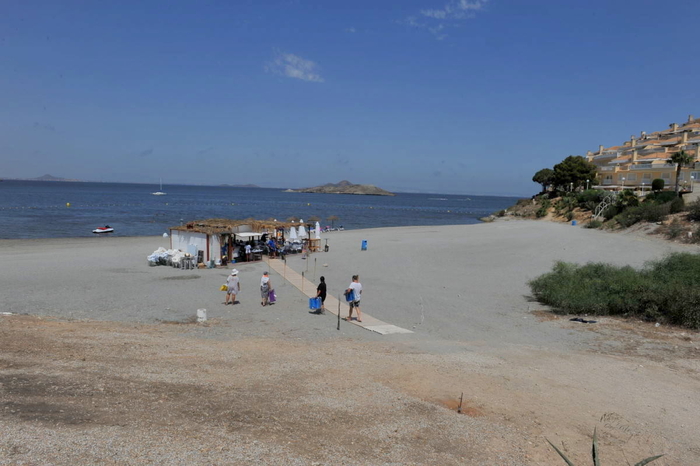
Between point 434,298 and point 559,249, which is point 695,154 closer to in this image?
point 559,249

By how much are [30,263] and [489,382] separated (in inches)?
838

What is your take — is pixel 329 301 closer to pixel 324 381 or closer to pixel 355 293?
pixel 355 293

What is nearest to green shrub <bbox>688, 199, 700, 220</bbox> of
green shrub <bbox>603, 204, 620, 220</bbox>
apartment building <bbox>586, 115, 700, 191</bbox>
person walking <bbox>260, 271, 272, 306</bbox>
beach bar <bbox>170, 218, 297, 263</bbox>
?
green shrub <bbox>603, 204, 620, 220</bbox>

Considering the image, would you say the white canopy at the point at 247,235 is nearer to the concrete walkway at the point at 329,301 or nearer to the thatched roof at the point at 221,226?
the thatched roof at the point at 221,226

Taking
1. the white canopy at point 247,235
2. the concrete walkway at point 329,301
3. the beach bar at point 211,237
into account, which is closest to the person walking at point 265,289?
the concrete walkway at point 329,301

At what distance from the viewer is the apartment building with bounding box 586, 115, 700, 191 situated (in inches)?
2033

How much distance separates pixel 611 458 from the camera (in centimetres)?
642

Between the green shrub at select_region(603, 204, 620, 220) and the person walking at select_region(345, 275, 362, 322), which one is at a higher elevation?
the green shrub at select_region(603, 204, 620, 220)

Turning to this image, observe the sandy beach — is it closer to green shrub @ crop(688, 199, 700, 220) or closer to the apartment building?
green shrub @ crop(688, 199, 700, 220)

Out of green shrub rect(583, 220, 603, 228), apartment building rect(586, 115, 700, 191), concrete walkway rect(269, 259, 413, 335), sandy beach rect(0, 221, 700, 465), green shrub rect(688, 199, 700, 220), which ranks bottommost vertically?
concrete walkway rect(269, 259, 413, 335)

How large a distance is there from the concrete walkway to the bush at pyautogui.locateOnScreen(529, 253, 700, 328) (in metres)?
6.01

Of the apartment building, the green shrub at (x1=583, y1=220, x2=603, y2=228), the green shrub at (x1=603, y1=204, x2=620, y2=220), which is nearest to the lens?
the green shrub at (x1=583, y1=220, x2=603, y2=228)

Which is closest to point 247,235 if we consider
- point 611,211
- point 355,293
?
point 355,293

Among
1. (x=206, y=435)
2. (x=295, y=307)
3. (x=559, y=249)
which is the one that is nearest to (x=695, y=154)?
(x=559, y=249)
